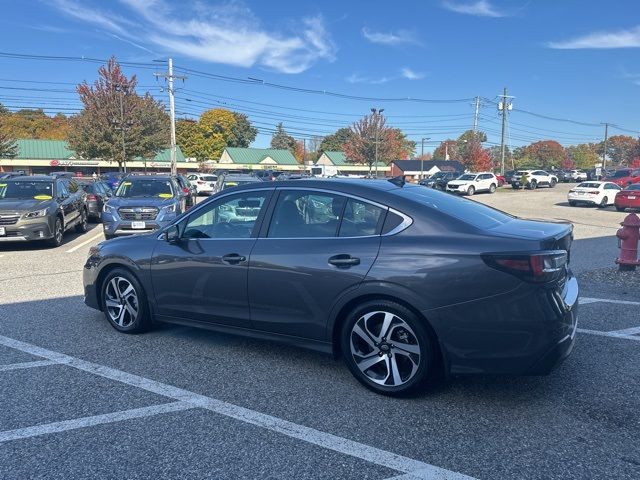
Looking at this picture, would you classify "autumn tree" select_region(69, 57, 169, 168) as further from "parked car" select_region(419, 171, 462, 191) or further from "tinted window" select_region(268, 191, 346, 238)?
"tinted window" select_region(268, 191, 346, 238)

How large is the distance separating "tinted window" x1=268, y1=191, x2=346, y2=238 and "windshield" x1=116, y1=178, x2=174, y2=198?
8.82m

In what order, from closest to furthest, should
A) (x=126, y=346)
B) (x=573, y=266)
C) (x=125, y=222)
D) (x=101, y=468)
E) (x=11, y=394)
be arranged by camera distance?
(x=101, y=468) < (x=11, y=394) < (x=126, y=346) < (x=573, y=266) < (x=125, y=222)

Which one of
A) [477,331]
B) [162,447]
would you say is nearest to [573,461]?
[477,331]

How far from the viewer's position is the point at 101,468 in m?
2.82

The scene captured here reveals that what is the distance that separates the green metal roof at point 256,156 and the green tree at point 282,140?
144 feet

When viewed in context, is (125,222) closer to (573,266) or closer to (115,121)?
(573,266)

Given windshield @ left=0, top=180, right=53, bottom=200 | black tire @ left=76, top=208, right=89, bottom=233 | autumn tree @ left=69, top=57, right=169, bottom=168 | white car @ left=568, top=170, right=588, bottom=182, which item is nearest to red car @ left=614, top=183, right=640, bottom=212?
black tire @ left=76, top=208, right=89, bottom=233

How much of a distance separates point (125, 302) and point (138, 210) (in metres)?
6.79

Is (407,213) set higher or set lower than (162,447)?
higher

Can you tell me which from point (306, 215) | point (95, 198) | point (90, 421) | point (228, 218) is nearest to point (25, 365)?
point (90, 421)

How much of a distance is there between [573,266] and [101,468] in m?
8.74

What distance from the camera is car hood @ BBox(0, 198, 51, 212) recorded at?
10.6 meters

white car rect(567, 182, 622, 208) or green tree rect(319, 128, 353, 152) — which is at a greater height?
green tree rect(319, 128, 353, 152)

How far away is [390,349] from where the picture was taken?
12.0 ft
